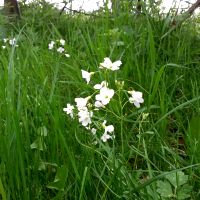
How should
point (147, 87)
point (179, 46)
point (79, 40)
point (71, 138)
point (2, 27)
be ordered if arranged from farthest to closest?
point (2, 27), point (79, 40), point (179, 46), point (147, 87), point (71, 138)

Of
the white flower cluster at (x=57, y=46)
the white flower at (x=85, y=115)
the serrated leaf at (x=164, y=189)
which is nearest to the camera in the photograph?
the serrated leaf at (x=164, y=189)

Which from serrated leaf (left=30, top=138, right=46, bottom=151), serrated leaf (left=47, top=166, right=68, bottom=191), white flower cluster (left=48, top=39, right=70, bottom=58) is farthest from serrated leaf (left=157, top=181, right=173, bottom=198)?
white flower cluster (left=48, top=39, right=70, bottom=58)

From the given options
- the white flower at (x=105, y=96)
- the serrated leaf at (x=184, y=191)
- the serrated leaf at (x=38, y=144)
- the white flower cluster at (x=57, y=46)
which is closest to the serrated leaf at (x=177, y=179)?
the serrated leaf at (x=184, y=191)

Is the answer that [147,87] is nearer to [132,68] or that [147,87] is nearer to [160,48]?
[132,68]

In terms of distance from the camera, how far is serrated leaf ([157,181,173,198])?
1.06 metres

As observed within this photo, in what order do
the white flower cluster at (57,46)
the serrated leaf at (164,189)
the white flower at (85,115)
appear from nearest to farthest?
1. the serrated leaf at (164,189)
2. the white flower at (85,115)
3. the white flower cluster at (57,46)

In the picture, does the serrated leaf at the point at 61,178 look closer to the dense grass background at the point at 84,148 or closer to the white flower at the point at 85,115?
the dense grass background at the point at 84,148

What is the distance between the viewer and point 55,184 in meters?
1.14

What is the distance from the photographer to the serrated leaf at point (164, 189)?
41.9 inches

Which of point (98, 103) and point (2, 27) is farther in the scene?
point (2, 27)

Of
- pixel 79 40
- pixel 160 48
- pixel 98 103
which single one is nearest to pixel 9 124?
pixel 98 103

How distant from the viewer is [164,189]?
3.54 feet

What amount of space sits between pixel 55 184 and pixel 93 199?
12 cm

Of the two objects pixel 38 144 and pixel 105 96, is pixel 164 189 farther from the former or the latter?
pixel 38 144
